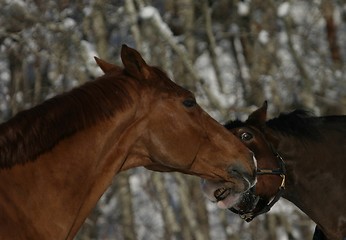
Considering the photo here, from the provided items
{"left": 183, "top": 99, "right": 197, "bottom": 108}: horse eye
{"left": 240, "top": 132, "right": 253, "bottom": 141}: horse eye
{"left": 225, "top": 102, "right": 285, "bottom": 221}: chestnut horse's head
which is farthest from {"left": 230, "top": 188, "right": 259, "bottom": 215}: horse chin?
{"left": 183, "top": 99, "right": 197, "bottom": 108}: horse eye

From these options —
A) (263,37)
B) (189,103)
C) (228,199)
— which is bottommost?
(263,37)

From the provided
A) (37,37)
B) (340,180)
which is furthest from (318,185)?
(37,37)

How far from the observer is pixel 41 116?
14.6 feet

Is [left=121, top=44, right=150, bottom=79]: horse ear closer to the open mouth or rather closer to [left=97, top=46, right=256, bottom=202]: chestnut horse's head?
[left=97, top=46, right=256, bottom=202]: chestnut horse's head

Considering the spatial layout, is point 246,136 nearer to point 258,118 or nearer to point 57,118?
point 258,118

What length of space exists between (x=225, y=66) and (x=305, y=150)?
36.4ft

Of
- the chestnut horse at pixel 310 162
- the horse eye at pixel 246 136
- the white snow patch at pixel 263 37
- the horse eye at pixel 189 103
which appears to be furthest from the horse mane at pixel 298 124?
the white snow patch at pixel 263 37

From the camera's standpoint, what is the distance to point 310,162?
648 centimetres

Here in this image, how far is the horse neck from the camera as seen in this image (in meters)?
4.36

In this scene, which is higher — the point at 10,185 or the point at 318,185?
the point at 10,185

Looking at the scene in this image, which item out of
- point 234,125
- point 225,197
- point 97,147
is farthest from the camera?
point 234,125

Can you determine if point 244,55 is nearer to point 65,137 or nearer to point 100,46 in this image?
point 100,46

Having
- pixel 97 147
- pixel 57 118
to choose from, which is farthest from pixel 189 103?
pixel 57 118

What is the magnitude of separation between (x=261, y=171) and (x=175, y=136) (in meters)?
1.60
